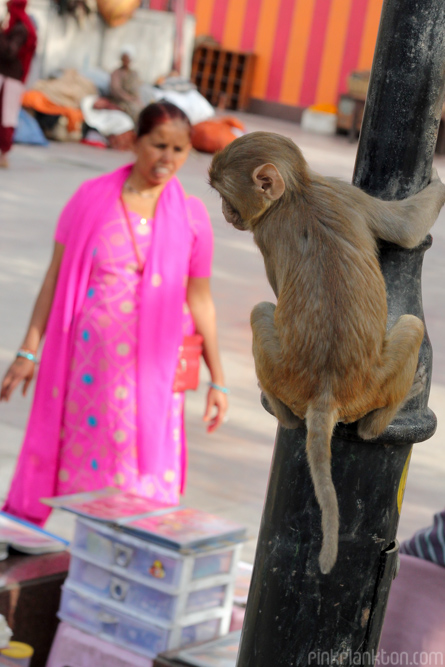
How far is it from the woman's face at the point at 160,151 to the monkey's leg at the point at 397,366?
6.54 ft

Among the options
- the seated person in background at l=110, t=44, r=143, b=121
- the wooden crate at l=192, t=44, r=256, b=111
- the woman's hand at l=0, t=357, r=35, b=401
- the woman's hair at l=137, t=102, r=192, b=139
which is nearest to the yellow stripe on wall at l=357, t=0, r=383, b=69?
the wooden crate at l=192, t=44, r=256, b=111

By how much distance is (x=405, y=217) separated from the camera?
153 cm

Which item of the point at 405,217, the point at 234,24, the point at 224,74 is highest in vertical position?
the point at 234,24

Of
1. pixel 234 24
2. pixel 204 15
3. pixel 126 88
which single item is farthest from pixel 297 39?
pixel 126 88

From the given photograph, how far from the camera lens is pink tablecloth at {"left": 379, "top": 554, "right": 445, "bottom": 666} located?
2561 mm

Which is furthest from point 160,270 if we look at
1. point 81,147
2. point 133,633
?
point 81,147

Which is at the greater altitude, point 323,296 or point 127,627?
point 323,296

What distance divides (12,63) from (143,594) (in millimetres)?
11493

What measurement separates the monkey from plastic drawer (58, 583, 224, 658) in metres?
1.32

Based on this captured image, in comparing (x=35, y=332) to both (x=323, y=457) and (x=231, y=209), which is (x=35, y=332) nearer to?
(x=231, y=209)

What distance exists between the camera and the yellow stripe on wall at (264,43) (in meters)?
26.8

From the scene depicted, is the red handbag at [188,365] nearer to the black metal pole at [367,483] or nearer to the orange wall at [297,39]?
the black metal pole at [367,483]

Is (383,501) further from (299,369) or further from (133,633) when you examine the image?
(133,633)

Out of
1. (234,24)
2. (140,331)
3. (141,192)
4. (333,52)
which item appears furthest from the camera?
(234,24)
